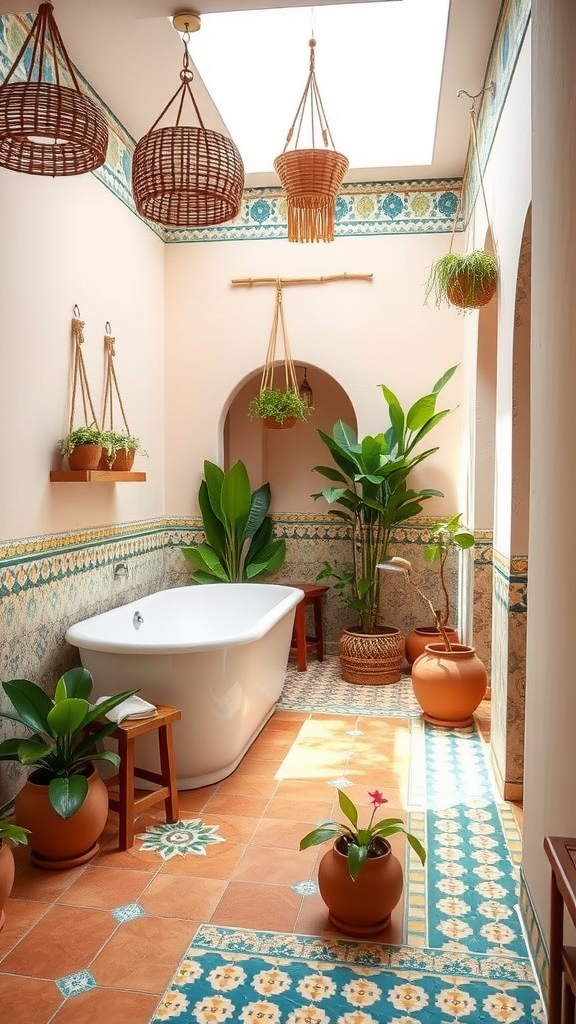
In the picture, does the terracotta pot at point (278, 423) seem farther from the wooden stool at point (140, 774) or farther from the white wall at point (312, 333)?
the wooden stool at point (140, 774)

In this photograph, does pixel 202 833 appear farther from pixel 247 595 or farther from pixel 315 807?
pixel 247 595

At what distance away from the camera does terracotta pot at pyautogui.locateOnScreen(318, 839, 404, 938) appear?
8.25 ft

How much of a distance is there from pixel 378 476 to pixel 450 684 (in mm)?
1719

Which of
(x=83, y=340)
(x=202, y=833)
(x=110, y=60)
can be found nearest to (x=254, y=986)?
(x=202, y=833)

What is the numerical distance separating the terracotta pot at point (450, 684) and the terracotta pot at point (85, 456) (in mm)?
2238

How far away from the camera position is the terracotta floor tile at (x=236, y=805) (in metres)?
3.51

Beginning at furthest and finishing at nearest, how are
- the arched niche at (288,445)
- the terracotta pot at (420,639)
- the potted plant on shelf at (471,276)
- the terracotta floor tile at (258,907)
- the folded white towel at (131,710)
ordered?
the arched niche at (288,445) → the terracotta pot at (420,639) → the potted plant on shelf at (471,276) → the folded white towel at (131,710) → the terracotta floor tile at (258,907)

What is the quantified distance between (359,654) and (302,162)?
11.0 feet

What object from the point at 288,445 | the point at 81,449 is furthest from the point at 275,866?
the point at 288,445

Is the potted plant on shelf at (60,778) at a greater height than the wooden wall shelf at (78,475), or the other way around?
the wooden wall shelf at (78,475)

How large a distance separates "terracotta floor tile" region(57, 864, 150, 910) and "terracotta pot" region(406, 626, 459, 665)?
328 centimetres

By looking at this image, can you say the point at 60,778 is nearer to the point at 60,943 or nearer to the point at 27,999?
the point at 60,943

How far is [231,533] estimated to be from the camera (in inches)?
242

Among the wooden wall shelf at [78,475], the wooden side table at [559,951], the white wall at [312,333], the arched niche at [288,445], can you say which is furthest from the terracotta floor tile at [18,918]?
the arched niche at [288,445]
